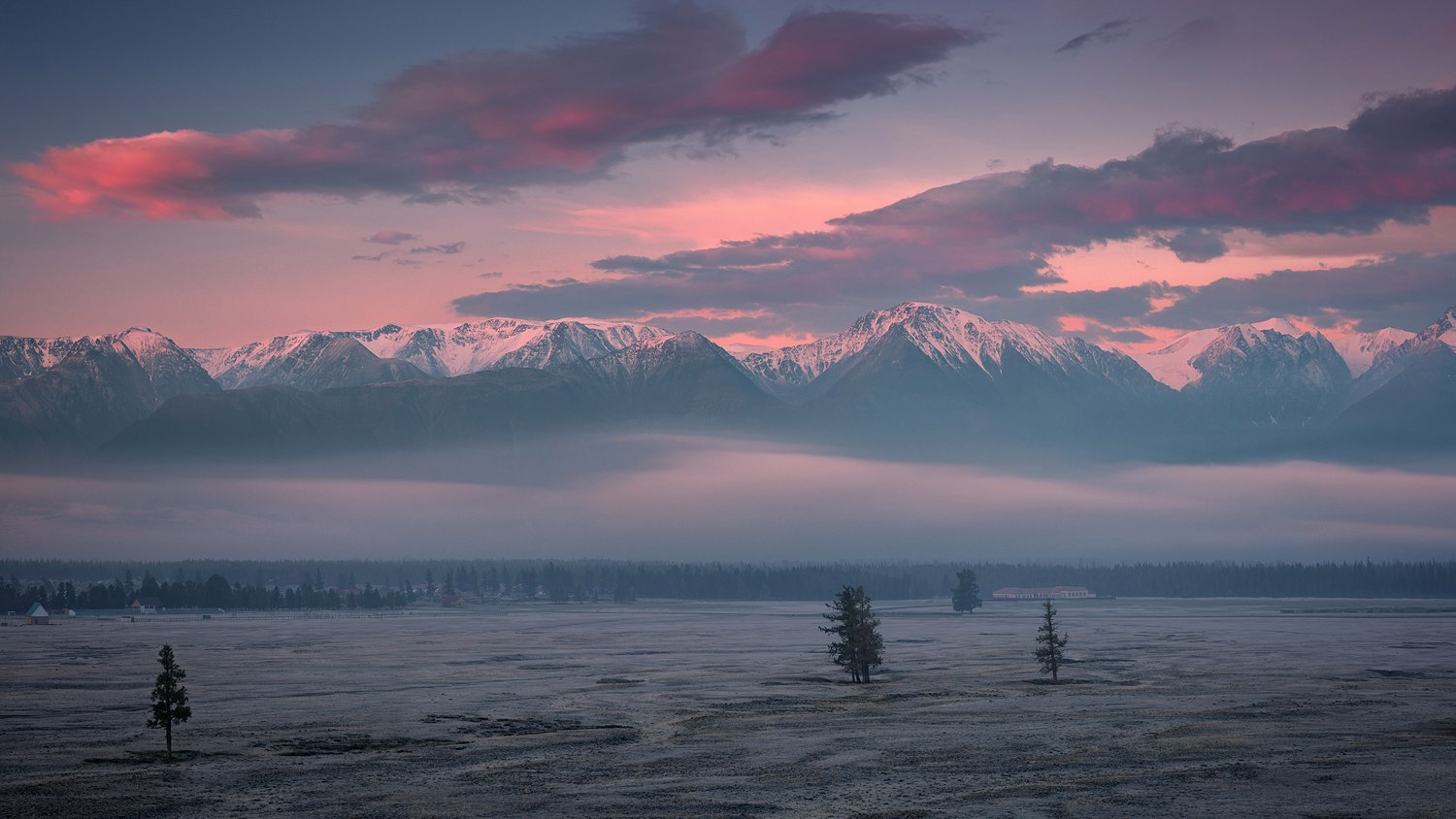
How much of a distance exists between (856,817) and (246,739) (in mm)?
49317

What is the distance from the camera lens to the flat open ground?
241ft

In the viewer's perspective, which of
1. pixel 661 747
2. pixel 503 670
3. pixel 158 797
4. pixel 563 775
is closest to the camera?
pixel 158 797

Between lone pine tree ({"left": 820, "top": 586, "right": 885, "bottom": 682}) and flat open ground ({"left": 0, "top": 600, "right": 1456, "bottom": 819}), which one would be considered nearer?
flat open ground ({"left": 0, "top": 600, "right": 1456, "bottom": 819})

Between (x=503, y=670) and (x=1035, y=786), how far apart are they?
291 feet

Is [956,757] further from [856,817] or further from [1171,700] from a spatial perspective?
[1171,700]

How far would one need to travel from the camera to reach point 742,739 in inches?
3809

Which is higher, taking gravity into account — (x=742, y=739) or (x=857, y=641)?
(x=857, y=641)

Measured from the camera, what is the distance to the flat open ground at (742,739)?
241 ft

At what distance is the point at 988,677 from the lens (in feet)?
468

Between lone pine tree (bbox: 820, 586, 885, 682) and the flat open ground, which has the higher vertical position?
lone pine tree (bbox: 820, 586, 885, 682)

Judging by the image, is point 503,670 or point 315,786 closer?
point 315,786

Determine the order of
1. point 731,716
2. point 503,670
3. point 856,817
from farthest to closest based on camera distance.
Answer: point 503,670 → point 731,716 → point 856,817

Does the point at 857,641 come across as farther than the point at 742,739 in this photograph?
Yes

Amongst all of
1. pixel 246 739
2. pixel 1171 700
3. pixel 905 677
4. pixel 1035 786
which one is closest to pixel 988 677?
pixel 905 677
